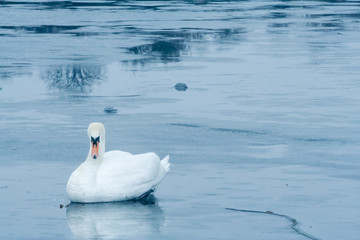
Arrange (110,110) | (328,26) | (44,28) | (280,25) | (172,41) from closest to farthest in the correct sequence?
(110,110) → (172,41) → (44,28) → (328,26) → (280,25)

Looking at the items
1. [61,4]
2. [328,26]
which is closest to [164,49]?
[328,26]

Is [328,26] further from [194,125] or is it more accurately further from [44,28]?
[194,125]

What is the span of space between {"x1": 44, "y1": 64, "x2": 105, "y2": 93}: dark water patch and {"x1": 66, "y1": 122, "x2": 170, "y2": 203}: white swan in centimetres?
732

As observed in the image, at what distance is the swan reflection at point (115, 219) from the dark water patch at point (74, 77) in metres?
7.75

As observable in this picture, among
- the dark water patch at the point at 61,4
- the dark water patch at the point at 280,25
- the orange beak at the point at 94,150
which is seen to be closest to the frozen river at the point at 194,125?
the orange beak at the point at 94,150

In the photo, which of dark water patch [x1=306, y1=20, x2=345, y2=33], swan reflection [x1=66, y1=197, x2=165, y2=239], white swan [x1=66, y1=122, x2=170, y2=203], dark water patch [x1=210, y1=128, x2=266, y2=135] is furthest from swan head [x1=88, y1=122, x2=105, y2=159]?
dark water patch [x1=306, y1=20, x2=345, y2=33]

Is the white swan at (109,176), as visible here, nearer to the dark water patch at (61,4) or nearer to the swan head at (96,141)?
the swan head at (96,141)

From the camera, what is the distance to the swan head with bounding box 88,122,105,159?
991cm

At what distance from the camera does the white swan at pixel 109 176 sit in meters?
9.66

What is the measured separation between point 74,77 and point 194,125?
5784mm

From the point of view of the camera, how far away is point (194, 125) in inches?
544

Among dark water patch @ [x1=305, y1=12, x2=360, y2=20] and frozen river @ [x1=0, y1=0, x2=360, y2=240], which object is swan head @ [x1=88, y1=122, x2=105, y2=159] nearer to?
frozen river @ [x1=0, y1=0, x2=360, y2=240]

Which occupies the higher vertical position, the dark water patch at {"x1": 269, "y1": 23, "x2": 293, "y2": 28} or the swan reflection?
the swan reflection

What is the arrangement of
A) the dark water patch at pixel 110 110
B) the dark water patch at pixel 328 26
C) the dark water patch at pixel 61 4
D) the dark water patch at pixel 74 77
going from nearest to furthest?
the dark water patch at pixel 110 110, the dark water patch at pixel 74 77, the dark water patch at pixel 328 26, the dark water patch at pixel 61 4
